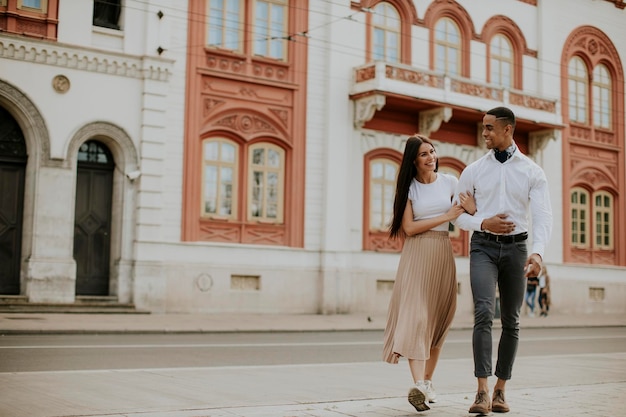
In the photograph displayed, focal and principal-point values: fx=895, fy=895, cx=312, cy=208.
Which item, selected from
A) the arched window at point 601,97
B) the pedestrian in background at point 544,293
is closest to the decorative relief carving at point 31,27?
the pedestrian in background at point 544,293

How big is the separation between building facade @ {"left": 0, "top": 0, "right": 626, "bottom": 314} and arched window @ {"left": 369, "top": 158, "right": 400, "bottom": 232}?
0.05 m

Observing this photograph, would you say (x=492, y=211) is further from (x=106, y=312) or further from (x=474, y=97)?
(x=474, y=97)

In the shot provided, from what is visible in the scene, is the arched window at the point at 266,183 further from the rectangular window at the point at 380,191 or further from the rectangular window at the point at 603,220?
the rectangular window at the point at 603,220

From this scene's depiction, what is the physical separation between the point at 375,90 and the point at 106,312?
9.54 meters

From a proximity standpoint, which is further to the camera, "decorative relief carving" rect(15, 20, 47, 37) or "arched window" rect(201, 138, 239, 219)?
"arched window" rect(201, 138, 239, 219)

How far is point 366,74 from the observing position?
25.4 metres

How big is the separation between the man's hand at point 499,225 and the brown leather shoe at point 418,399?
130cm

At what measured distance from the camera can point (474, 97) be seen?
27.3 metres

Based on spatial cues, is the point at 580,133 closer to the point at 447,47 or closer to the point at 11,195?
the point at 447,47

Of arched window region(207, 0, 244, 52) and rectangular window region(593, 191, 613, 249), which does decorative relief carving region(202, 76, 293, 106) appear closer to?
arched window region(207, 0, 244, 52)

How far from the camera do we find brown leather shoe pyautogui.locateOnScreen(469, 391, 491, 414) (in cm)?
600

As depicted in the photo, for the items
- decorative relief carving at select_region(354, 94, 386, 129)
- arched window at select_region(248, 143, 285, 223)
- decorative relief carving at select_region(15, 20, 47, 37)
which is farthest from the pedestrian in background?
decorative relief carving at select_region(15, 20, 47, 37)

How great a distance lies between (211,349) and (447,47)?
60.5ft

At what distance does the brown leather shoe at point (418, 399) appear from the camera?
602cm
